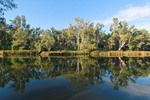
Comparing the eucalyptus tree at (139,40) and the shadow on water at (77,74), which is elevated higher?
the eucalyptus tree at (139,40)

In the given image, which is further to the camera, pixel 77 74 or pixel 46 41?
pixel 46 41

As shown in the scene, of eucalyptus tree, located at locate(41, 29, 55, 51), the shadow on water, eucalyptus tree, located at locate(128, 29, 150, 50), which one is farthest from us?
eucalyptus tree, located at locate(128, 29, 150, 50)

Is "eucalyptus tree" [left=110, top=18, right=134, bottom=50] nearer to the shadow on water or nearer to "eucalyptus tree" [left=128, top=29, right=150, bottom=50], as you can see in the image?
"eucalyptus tree" [left=128, top=29, right=150, bottom=50]

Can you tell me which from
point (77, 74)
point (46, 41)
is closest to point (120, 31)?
point (46, 41)

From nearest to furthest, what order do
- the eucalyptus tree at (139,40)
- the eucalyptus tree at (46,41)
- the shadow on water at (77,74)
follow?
the shadow on water at (77,74) → the eucalyptus tree at (46,41) → the eucalyptus tree at (139,40)

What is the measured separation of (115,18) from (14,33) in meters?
58.1

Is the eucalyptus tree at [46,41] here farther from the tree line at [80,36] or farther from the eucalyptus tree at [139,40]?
the eucalyptus tree at [139,40]

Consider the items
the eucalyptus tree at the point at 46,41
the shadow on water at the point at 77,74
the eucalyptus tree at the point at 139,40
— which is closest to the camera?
the shadow on water at the point at 77,74

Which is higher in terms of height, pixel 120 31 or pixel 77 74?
pixel 120 31

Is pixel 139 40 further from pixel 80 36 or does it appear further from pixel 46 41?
pixel 46 41

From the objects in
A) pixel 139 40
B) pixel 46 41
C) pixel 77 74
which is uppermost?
pixel 139 40

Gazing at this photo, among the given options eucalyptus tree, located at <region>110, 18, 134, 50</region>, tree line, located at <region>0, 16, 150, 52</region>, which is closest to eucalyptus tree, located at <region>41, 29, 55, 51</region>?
tree line, located at <region>0, 16, 150, 52</region>

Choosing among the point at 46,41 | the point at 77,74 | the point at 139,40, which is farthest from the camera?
the point at 139,40

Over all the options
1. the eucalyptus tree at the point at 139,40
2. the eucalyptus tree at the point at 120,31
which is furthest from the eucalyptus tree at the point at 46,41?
the eucalyptus tree at the point at 139,40
